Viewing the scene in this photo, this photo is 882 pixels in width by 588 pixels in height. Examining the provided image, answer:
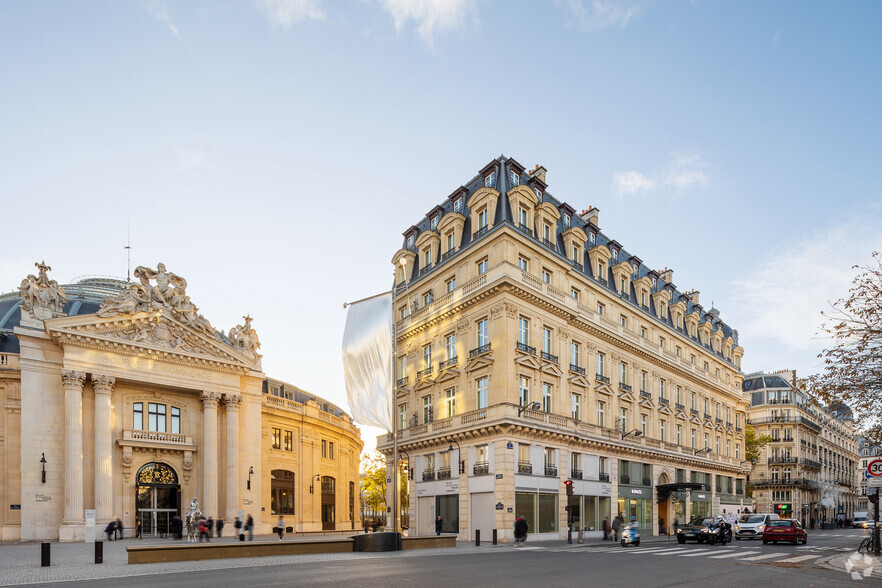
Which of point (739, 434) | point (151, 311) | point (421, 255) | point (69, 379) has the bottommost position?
point (739, 434)

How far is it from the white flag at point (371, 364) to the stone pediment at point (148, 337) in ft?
79.3

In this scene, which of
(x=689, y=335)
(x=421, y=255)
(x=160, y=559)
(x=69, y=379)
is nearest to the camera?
(x=160, y=559)

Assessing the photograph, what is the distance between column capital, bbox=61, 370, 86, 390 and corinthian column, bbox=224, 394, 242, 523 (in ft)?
31.2

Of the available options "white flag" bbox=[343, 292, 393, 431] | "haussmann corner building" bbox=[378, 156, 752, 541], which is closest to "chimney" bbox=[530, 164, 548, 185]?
"haussmann corner building" bbox=[378, 156, 752, 541]

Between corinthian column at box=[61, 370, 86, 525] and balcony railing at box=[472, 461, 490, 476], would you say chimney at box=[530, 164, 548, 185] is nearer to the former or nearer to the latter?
balcony railing at box=[472, 461, 490, 476]

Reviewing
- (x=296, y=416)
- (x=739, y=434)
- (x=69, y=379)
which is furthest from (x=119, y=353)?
(x=739, y=434)

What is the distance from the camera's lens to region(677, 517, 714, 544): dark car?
112 ft

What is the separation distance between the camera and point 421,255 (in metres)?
47.9

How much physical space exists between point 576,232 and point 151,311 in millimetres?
28928

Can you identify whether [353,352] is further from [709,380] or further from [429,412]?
[709,380]

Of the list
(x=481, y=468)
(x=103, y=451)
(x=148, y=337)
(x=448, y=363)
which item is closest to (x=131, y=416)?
Answer: (x=103, y=451)

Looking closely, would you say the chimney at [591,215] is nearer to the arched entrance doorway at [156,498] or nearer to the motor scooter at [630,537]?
the motor scooter at [630,537]

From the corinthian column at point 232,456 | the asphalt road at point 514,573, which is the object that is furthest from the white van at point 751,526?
the corinthian column at point 232,456

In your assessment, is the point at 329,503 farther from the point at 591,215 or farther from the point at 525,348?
the point at 591,215
